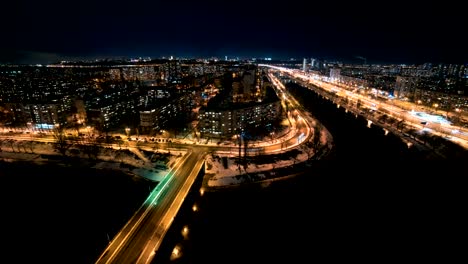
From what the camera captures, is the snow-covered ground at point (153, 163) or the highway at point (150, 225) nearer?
the highway at point (150, 225)

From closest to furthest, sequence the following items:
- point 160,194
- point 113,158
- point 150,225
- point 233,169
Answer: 1. point 150,225
2. point 160,194
3. point 233,169
4. point 113,158

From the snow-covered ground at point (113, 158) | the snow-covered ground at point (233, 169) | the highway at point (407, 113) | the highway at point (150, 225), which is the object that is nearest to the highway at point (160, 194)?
the highway at point (150, 225)

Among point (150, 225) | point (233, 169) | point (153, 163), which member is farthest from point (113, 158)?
point (150, 225)

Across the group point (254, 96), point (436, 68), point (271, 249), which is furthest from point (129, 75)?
point (436, 68)

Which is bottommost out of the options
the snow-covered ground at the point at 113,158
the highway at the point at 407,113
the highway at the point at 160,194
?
the snow-covered ground at the point at 113,158

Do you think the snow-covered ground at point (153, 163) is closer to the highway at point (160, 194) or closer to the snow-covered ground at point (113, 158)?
the snow-covered ground at point (113, 158)

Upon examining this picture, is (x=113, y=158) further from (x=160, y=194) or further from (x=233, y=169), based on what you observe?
(x=233, y=169)

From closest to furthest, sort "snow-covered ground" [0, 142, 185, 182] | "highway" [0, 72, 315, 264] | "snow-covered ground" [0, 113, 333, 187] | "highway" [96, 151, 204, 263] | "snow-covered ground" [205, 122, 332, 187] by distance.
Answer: "highway" [96, 151, 204, 263]
"highway" [0, 72, 315, 264]
"snow-covered ground" [205, 122, 332, 187]
"snow-covered ground" [0, 113, 333, 187]
"snow-covered ground" [0, 142, 185, 182]

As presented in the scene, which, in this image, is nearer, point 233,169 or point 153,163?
point 233,169

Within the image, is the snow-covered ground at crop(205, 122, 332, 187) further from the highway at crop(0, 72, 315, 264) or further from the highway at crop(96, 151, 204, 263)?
the highway at crop(96, 151, 204, 263)

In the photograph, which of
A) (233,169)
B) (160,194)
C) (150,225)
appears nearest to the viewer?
(150,225)

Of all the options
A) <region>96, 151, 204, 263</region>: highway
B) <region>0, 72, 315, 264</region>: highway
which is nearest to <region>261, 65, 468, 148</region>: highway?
<region>0, 72, 315, 264</region>: highway
